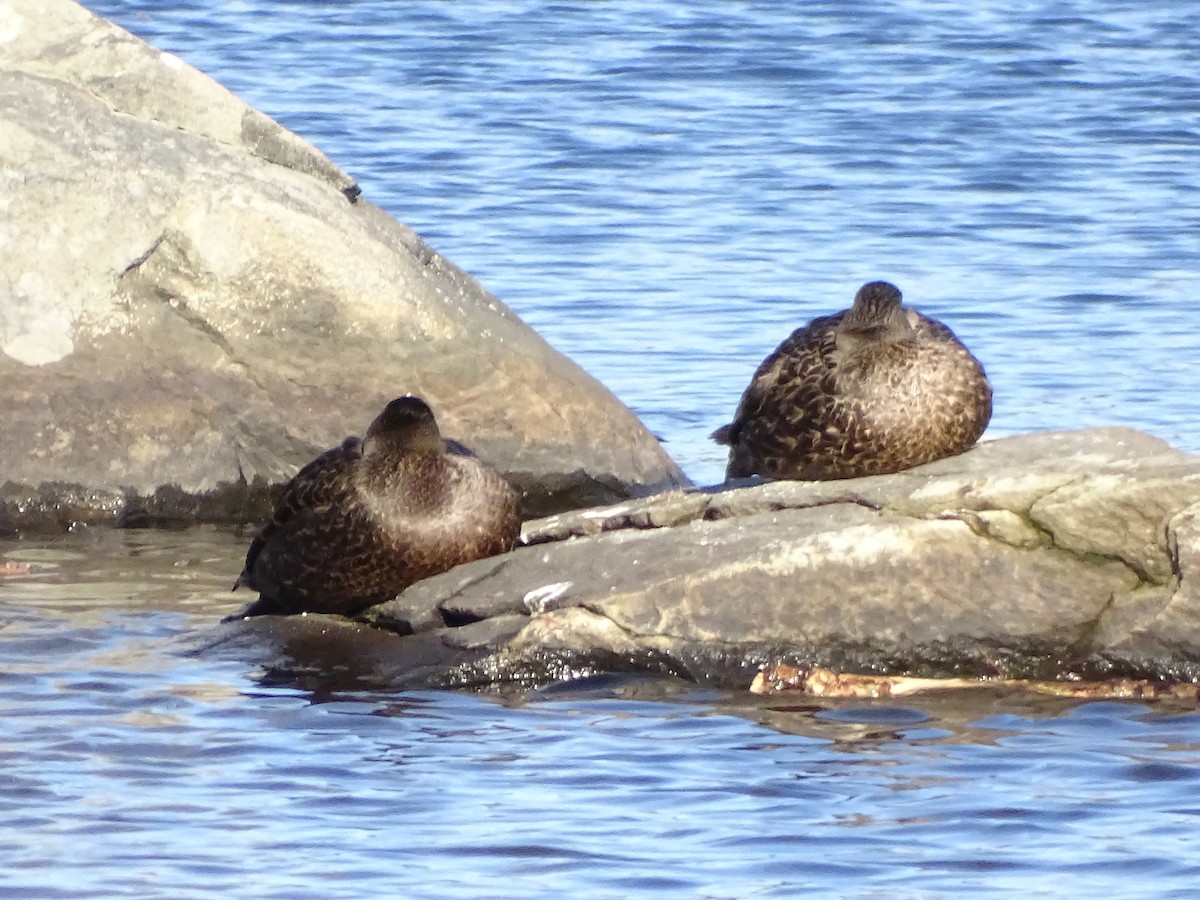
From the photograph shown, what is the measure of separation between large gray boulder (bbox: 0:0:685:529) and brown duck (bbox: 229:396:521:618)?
184 centimetres

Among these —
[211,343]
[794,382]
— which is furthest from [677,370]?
[794,382]

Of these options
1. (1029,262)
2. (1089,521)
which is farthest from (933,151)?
(1089,521)

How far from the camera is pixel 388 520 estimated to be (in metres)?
8.60

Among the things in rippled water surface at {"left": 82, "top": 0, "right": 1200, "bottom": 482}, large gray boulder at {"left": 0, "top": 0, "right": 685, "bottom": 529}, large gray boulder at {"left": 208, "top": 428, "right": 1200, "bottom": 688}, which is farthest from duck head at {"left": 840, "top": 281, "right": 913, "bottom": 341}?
rippled water surface at {"left": 82, "top": 0, "right": 1200, "bottom": 482}

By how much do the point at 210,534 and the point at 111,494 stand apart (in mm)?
446

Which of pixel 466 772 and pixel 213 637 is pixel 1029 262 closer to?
pixel 213 637

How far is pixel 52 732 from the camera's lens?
292 inches

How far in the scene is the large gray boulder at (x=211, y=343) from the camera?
10.5 m

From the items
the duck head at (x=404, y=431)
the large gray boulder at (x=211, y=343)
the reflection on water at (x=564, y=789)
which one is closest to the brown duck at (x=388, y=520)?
the duck head at (x=404, y=431)

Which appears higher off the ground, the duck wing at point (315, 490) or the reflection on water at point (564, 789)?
the duck wing at point (315, 490)

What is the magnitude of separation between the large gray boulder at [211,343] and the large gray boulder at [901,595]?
2.53 metres

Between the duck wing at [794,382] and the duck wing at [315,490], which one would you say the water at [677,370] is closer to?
the duck wing at [315,490]

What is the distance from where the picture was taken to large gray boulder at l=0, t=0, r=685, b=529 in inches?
413

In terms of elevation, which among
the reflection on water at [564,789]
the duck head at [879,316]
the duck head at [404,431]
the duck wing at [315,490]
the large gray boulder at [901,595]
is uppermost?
the duck head at [879,316]
